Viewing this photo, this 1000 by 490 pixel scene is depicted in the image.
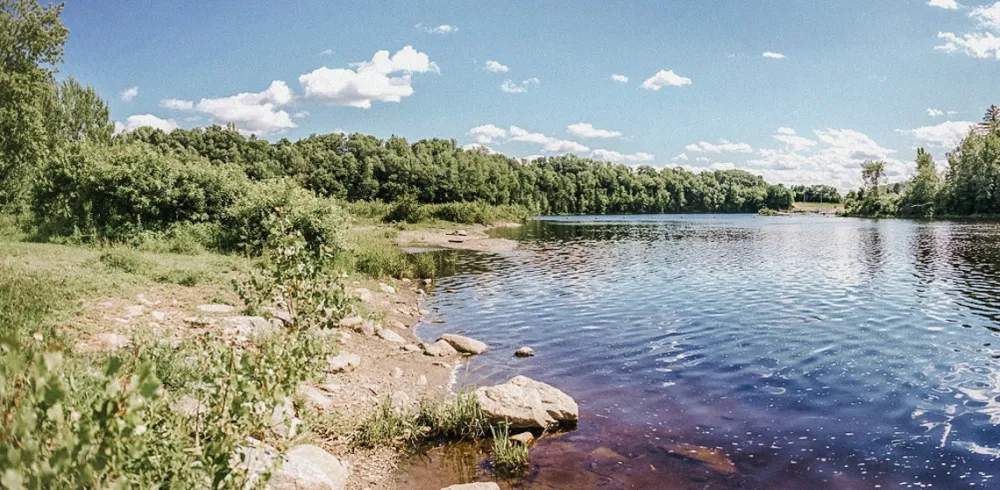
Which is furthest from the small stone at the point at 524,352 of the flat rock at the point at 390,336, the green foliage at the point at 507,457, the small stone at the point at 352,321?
the green foliage at the point at 507,457

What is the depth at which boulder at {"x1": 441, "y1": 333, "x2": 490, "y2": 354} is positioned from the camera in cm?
1571

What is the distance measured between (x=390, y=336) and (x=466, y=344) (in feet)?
7.35

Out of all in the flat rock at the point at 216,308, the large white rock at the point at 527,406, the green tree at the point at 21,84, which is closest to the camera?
the large white rock at the point at 527,406

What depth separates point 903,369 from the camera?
13.9 meters

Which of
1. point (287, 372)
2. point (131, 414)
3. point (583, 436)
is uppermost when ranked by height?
point (131, 414)

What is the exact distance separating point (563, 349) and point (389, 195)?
4676 inches

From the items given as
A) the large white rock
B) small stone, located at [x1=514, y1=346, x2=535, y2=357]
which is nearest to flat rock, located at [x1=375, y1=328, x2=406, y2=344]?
small stone, located at [x1=514, y1=346, x2=535, y2=357]

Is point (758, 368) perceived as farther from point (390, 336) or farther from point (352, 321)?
point (352, 321)

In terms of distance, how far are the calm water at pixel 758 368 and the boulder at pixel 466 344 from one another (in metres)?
0.38

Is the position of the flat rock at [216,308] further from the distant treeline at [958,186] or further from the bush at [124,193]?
the distant treeline at [958,186]

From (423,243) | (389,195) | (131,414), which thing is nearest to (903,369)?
(131,414)

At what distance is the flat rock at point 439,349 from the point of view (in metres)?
15.1

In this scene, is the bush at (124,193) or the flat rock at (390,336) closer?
the flat rock at (390,336)

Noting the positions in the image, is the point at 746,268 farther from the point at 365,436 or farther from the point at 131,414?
the point at 131,414
